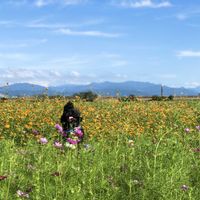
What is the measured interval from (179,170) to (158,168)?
43 centimetres

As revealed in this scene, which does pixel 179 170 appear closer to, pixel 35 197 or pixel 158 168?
pixel 158 168

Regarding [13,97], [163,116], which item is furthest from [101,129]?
[13,97]

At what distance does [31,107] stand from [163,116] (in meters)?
5.38

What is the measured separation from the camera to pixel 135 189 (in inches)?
275

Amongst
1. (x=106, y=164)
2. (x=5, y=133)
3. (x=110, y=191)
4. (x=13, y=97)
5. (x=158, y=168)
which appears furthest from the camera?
(x=13, y=97)

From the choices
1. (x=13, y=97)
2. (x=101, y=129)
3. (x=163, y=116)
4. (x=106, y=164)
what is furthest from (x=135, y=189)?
(x=13, y=97)

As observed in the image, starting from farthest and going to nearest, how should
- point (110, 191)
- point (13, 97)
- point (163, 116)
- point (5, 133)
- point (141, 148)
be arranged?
point (13, 97), point (163, 116), point (5, 133), point (141, 148), point (110, 191)

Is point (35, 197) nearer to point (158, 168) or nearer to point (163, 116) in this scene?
point (158, 168)

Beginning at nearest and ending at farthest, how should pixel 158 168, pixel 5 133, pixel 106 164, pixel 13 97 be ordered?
pixel 158 168
pixel 106 164
pixel 5 133
pixel 13 97

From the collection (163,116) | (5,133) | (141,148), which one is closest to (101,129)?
(5,133)

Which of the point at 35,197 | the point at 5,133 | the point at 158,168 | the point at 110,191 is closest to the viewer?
the point at 35,197

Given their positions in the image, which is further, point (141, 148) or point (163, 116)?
point (163, 116)

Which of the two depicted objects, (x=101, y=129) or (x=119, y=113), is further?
(x=119, y=113)

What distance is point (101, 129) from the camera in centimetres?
1591
